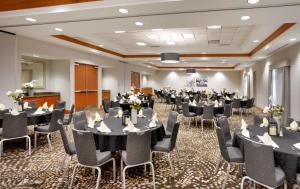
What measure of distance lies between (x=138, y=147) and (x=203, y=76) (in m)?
20.7

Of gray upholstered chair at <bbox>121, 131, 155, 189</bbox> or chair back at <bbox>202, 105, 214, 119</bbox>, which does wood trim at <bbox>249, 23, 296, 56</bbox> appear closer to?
chair back at <bbox>202, 105, 214, 119</bbox>

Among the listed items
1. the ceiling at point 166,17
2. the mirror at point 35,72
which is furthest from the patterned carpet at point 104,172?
the mirror at point 35,72

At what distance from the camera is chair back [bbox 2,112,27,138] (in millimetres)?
3813

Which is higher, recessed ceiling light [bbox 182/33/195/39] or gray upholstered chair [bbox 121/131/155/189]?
recessed ceiling light [bbox 182/33/195/39]

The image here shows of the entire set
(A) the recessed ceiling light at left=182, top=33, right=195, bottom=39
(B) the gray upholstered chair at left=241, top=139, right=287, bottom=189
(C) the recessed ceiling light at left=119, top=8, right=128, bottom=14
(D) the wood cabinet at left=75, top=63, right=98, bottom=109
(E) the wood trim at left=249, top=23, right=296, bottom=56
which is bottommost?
(B) the gray upholstered chair at left=241, top=139, right=287, bottom=189

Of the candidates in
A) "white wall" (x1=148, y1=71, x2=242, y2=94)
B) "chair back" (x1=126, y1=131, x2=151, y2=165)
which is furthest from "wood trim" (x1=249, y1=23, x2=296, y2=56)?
"white wall" (x1=148, y1=71, x2=242, y2=94)

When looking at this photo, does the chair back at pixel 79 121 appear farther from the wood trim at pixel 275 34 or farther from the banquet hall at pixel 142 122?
the wood trim at pixel 275 34

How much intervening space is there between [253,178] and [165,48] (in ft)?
28.2

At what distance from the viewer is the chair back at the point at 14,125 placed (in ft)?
12.5

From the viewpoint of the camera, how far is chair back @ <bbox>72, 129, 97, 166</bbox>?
8.24 feet

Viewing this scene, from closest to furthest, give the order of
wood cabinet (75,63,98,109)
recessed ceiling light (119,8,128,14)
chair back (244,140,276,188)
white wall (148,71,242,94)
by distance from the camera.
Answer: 1. chair back (244,140,276,188)
2. recessed ceiling light (119,8,128,14)
3. wood cabinet (75,63,98,109)
4. white wall (148,71,242,94)

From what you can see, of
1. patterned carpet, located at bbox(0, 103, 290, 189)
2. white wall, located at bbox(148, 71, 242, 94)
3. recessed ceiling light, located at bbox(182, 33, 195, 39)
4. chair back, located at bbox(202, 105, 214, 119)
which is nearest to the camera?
patterned carpet, located at bbox(0, 103, 290, 189)

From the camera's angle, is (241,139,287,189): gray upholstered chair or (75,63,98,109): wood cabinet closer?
(241,139,287,189): gray upholstered chair

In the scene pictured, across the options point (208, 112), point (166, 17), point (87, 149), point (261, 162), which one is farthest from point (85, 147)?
point (208, 112)
